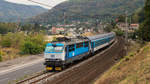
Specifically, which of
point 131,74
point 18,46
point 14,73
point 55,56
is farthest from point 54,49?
point 18,46

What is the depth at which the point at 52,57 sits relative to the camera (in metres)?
20.4

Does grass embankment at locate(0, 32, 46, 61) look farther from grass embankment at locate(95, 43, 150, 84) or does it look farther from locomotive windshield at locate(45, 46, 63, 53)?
grass embankment at locate(95, 43, 150, 84)

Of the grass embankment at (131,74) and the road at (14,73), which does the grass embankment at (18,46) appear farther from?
the grass embankment at (131,74)

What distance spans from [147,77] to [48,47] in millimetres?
12597

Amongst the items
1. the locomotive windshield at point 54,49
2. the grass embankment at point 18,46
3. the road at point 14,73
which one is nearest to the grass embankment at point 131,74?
the locomotive windshield at point 54,49

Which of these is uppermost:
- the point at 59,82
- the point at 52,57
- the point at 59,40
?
the point at 59,40

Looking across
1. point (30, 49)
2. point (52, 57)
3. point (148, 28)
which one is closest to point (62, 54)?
point (52, 57)

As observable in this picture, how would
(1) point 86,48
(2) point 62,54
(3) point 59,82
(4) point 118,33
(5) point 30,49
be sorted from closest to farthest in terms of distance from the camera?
1. (3) point 59,82
2. (2) point 62,54
3. (1) point 86,48
4. (5) point 30,49
5. (4) point 118,33

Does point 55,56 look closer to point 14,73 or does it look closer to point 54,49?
point 54,49

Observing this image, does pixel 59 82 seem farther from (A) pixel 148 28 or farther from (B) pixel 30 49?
(A) pixel 148 28

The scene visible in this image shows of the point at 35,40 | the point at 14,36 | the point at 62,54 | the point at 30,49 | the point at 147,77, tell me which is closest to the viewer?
the point at 147,77

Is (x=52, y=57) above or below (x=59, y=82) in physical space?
above

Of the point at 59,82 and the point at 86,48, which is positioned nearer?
the point at 59,82

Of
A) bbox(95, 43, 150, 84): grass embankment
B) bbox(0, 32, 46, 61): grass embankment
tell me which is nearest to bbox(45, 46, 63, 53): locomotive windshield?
bbox(95, 43, 150, 84): grass embankment
